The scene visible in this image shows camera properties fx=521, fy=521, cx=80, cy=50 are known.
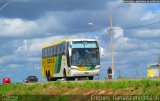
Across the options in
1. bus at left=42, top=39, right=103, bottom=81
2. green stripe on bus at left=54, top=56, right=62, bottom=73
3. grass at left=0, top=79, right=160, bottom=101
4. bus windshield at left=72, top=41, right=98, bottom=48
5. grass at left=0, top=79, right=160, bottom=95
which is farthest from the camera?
green stripe on bus at left=54, top=56, right=62, bottom=73

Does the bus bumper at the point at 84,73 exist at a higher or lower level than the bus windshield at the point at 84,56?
lower

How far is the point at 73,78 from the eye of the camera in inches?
2066

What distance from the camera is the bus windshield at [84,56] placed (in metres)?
50.6

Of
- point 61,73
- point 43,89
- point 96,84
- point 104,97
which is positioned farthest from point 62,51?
point 104,97

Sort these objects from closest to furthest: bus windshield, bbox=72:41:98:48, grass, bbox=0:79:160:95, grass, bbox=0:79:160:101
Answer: grass, bbox=0:79:160:95 → grass, bbox=0:79:160:101 → bus windshield, bbox=72:41:98:48

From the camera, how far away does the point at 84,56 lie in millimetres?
50812

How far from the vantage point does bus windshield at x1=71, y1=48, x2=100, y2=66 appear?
5062 centimetres

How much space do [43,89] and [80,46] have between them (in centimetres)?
1392

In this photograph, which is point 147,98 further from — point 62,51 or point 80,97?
point 62,51

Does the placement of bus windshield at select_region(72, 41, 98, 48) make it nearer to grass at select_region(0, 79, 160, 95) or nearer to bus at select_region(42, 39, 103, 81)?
bus at select_region(42, 39, 103, 81)

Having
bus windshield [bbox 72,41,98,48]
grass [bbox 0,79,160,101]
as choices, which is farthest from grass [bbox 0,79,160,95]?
bus windshield [bbox 72,41,98,48]

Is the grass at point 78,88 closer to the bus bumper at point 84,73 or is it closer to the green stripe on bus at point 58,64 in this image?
the bus bumper at point 84,73

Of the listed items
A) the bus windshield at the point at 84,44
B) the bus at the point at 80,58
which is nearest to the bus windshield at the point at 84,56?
the bus at the point at 80,58

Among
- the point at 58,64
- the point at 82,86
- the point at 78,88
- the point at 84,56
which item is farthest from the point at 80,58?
the point at 82,86
